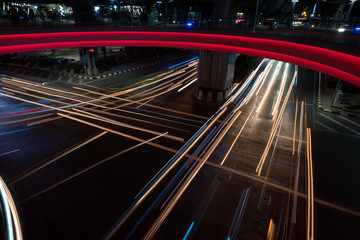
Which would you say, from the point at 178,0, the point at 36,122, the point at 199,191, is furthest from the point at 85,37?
the point at 178,0

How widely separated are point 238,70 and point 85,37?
44.1 feet

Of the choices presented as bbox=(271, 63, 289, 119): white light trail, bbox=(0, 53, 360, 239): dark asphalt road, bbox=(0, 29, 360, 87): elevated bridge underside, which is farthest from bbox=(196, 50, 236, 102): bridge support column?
bbox=(271, 63, 289, 119): white light trail

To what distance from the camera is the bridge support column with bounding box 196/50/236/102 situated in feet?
41.8

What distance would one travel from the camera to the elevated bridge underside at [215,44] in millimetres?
6219

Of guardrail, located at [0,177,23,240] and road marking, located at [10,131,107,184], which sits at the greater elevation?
road marking, located at [10,131,107,184]

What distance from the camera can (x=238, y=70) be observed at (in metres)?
19.4

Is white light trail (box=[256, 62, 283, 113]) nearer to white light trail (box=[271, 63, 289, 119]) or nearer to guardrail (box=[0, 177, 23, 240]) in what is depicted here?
white light trail (box=[271, 63, 289, 119])

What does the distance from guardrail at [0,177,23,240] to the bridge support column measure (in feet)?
35.5

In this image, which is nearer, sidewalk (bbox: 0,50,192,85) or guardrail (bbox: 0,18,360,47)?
guardrail (bbox: 0,18,360,47)

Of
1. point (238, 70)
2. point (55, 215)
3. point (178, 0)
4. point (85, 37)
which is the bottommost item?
point (55, 215)

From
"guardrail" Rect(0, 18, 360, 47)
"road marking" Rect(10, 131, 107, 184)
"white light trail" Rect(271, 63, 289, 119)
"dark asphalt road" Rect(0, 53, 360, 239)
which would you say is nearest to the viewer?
"dark asphalt road" Rect(0, 53, 360, 239)

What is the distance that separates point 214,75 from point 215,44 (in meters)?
3.82

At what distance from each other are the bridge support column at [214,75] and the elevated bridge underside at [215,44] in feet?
6.90

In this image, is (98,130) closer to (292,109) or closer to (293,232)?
(293,232)
